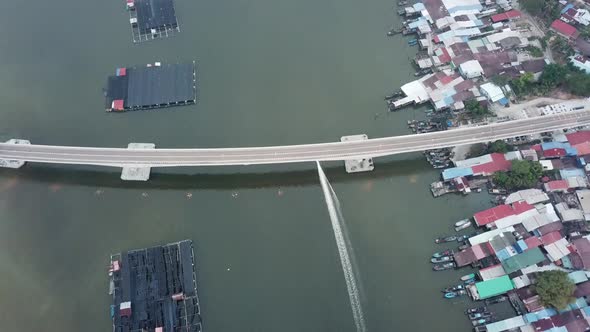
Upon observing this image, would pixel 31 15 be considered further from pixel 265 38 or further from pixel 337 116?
pixel 337 116

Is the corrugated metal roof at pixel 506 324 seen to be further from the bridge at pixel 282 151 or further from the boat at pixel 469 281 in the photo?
the bridge at pixel 282 151

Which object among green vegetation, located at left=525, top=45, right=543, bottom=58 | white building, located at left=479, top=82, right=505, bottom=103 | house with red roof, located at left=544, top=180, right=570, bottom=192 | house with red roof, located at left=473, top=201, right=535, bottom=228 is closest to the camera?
house with red roof, located at left=473, top=201, right=535, bottom=228

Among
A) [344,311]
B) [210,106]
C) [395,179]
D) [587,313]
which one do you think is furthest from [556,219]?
[210,106]

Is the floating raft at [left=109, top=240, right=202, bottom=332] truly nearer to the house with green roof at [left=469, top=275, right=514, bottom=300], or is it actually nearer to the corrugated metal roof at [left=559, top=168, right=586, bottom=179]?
the house with green roof at [left=469, top=275, right=514, bottom=300]

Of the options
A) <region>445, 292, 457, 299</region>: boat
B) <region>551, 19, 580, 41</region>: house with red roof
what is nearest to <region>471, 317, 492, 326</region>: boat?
<region>445, 292, 457, 299</region>: boat

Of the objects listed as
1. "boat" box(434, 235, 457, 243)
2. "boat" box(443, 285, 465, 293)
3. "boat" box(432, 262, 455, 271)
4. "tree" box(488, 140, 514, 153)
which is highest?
"tree" box(488, 140, 514, 153)

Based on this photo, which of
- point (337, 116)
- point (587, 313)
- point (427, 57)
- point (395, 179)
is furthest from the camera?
point (427, 57)

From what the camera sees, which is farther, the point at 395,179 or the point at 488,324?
the point at 395,179
